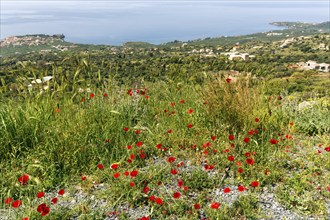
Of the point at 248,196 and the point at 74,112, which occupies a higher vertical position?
the point at 74,112

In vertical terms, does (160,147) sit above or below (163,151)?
above

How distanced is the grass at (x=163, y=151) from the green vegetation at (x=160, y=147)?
0.02m

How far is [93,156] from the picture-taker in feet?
13.9

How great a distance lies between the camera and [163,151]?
4.52 metres

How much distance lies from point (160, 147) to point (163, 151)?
0.72 ft

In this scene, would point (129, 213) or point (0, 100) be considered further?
point (0, 100)

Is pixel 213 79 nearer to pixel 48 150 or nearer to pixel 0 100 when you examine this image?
pixel 48 150

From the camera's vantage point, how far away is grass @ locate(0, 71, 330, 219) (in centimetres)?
333

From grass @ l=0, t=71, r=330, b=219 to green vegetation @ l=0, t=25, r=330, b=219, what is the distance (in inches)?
0.7

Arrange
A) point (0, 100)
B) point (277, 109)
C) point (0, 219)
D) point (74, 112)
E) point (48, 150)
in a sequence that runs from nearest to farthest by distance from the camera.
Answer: point (0, 219) → point (48, 150) → point (74, 112) → point (0, 100) → point (277, 109)

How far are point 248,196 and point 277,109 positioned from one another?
111 inches

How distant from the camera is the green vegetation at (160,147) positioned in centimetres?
331

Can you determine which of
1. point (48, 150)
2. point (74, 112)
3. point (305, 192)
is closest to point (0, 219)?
point (48, 150)

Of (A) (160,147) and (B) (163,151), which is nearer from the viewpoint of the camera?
(A) (160,147)
